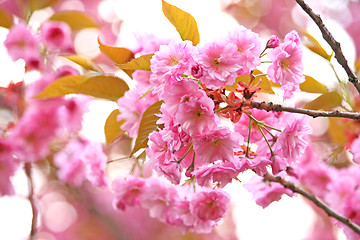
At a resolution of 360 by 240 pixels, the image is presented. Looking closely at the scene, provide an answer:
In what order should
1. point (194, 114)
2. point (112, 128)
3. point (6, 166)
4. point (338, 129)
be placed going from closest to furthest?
point (194, 114), point (112, 128), point (338, 129), point (6, 166)

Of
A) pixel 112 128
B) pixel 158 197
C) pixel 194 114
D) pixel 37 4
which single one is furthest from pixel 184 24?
pixel 37 4

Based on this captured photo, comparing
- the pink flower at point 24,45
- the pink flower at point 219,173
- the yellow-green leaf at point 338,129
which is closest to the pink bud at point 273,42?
the pink flower at point 219,173

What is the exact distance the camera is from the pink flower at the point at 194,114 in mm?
660

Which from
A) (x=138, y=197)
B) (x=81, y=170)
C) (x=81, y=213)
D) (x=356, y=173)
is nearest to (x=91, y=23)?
(x=81, y=170)

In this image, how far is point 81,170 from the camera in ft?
6.18

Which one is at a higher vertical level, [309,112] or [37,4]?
[309,112]

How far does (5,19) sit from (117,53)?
102 centimetres

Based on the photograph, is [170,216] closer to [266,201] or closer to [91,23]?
[266,201]

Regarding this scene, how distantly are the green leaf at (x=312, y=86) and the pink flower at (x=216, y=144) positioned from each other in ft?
0.90

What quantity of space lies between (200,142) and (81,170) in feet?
4.24

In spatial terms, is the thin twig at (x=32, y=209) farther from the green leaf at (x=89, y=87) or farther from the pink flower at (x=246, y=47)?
the pink flower at (x=246, y=47)

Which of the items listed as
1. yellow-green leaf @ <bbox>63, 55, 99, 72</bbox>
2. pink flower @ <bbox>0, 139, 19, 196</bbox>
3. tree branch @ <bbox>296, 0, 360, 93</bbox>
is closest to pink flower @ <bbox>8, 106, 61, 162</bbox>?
pink flower @ <bbox>0, 139, 19, 196</bbox>

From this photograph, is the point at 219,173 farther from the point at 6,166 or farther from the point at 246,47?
the point at 6,166

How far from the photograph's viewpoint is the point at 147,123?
787 mm
